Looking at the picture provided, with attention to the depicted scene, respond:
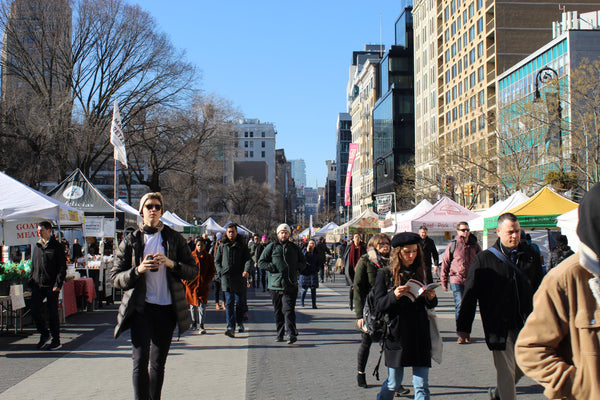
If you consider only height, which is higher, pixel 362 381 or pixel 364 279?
pixel 364 279

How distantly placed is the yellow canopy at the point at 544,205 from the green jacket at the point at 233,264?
8.19 m

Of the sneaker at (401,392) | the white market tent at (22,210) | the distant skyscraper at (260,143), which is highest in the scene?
the distant skyscraper at (260,143)

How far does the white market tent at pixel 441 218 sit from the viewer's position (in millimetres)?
A: 20844

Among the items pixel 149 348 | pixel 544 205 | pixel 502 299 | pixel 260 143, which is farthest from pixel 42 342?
pixel 260 143

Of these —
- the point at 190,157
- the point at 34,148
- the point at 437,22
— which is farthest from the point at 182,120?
the point at 437,22

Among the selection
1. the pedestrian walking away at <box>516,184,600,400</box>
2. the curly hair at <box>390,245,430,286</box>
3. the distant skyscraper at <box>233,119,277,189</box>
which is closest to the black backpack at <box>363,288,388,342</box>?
the curly hair at <box>390,245,430,286</box>

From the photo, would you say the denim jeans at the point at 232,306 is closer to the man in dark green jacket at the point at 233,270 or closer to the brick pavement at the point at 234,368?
the man in dark green jacket at the point at 233,270

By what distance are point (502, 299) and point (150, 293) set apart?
9.69 feet

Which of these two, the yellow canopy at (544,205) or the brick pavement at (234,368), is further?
the yellow canopy at (544,205)

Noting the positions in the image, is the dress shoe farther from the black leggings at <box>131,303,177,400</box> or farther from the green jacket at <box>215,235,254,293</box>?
the green jacket at <box>215,235,254,293</box>

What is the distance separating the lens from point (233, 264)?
1080 centimetres

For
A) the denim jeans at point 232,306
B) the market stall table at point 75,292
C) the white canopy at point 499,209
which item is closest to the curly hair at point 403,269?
the denim jeans at point 232,306

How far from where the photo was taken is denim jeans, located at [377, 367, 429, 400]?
4809 millimetres

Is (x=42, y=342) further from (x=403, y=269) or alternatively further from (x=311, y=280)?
(x=311, y=280)
